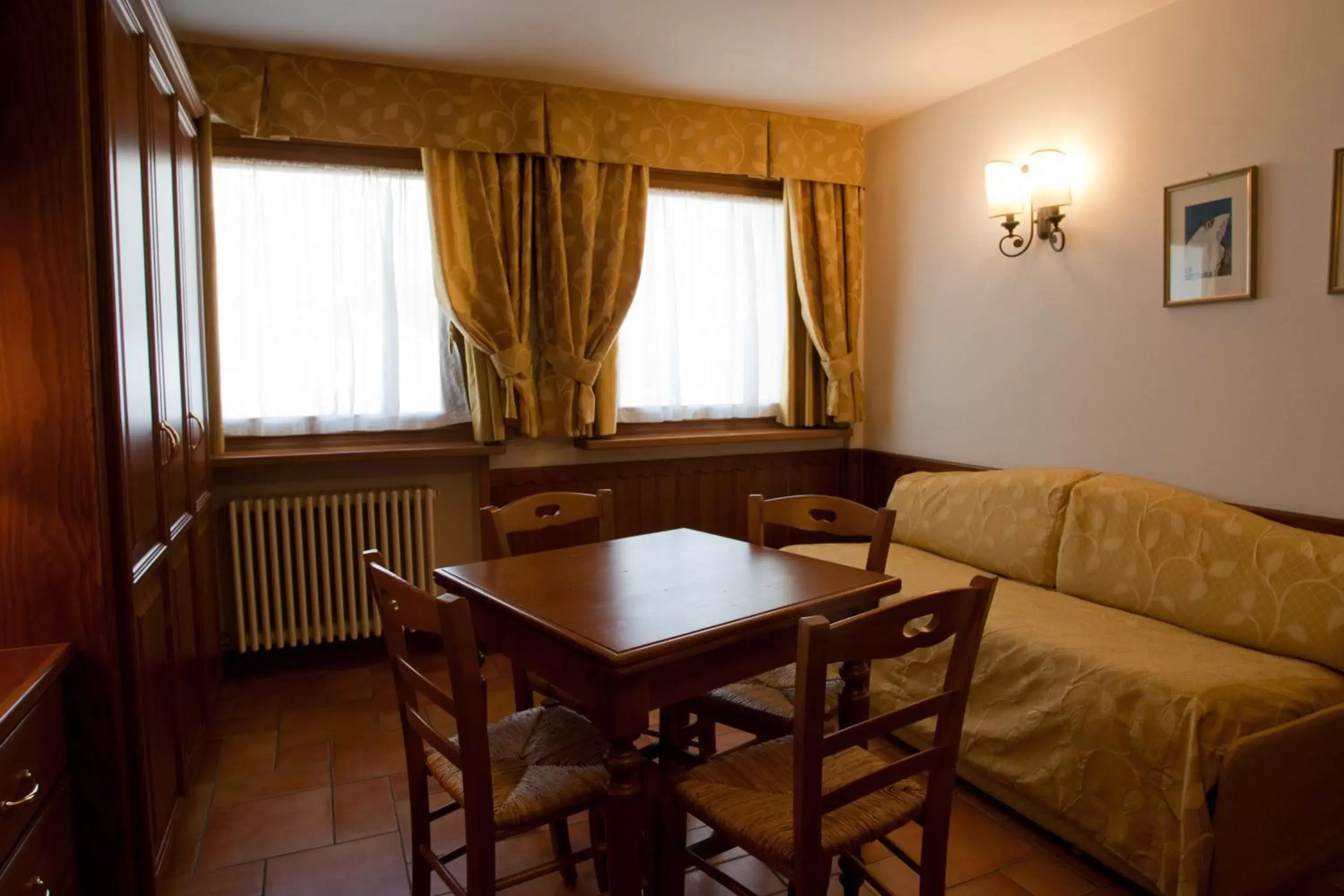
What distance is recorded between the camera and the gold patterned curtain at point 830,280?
396 cm

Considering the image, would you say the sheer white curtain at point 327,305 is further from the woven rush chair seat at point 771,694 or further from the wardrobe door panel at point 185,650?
the woven rush chair seat at point 771,694

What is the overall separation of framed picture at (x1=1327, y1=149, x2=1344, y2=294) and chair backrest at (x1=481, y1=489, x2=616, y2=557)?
6.94ft

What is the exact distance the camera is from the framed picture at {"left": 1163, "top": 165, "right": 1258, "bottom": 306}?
252 cm

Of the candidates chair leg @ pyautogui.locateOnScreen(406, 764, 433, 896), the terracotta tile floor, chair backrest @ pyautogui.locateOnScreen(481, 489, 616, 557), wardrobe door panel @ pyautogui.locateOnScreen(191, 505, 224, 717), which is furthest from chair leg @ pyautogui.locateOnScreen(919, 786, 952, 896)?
wardrobe door panel @ pyautogui.locateOnScreen(191, 505, 224, 717)

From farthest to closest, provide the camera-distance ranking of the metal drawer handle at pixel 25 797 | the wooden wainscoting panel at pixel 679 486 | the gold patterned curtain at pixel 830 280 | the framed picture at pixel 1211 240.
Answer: the gold patterned curtain at pixel 830 280 < the wooden wainscoting panel at pixel 679 486 < the framed picture at pixel 1211 240 < the metal drawer handle at pixel 25 797

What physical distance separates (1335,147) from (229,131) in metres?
3.58

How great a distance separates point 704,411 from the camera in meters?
3.95

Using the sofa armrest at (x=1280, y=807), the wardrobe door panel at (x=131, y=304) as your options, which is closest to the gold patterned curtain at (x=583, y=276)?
the wardrobe door panel at (x=131, y=304)

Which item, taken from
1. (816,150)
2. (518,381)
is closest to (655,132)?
(816,150)

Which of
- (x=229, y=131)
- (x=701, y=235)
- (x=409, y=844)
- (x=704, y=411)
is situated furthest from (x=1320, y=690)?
(x=229, y=131)

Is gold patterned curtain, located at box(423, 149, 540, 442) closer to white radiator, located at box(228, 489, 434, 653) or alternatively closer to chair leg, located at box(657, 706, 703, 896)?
white radiator, located at box(228, 489, 434, 653)

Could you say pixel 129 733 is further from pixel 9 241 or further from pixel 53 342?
pixel 9 241

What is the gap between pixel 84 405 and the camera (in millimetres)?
1490

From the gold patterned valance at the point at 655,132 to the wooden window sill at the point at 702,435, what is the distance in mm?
1154
